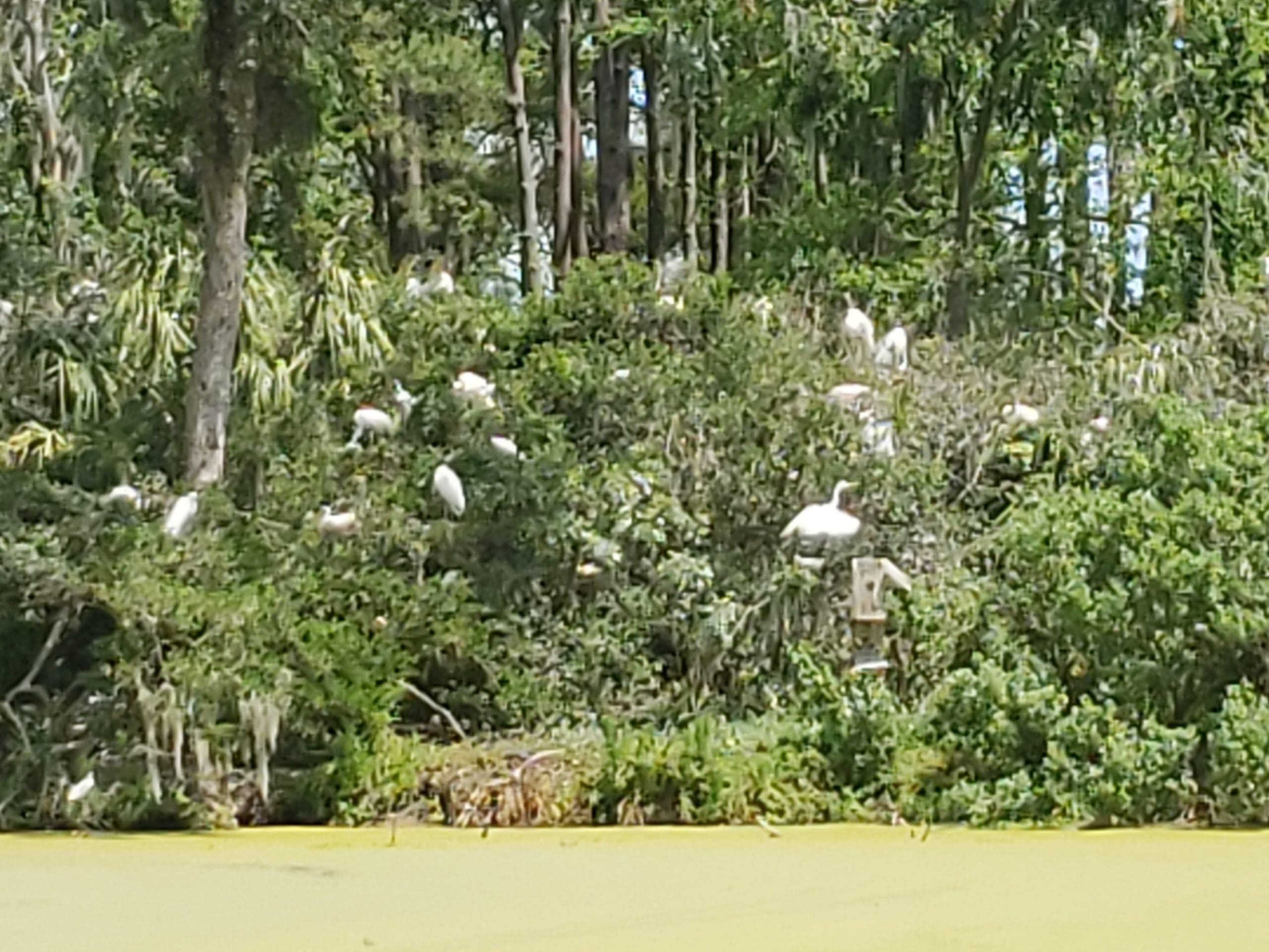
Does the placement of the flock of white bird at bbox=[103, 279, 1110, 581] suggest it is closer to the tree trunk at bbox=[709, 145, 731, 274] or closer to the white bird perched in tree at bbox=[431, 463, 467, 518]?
the white bird perched in tree at bbox=[431, 463, 467, 518]

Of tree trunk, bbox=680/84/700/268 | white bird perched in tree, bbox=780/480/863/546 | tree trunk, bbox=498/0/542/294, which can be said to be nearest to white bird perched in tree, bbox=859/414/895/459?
white bird perched in tree, bbox=780/480/863/546

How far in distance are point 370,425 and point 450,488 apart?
1003 mm

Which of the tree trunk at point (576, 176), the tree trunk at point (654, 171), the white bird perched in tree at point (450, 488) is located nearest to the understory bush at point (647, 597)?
A: the white bird perched in tree at point (450, 488)

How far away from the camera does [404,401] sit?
1044 centimetres

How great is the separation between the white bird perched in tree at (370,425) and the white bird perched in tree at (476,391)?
1.34 feet

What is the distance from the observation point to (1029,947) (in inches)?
216

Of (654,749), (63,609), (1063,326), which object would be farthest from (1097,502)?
(1063,326)

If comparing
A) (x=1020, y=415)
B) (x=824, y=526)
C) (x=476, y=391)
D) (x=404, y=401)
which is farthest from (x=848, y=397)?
(x=404, y=401)

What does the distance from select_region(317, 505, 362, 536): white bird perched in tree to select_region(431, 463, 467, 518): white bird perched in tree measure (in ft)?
1.52

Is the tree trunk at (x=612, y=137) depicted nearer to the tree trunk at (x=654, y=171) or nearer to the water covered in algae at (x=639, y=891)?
the tree trunk at (x=654, y=171)

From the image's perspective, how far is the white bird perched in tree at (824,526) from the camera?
923 centimetres

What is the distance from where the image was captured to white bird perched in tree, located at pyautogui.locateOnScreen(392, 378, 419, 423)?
10.4 m

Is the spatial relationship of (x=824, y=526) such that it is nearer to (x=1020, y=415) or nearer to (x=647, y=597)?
(x=647, y=597)

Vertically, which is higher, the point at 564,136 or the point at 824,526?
the point at 564,136
